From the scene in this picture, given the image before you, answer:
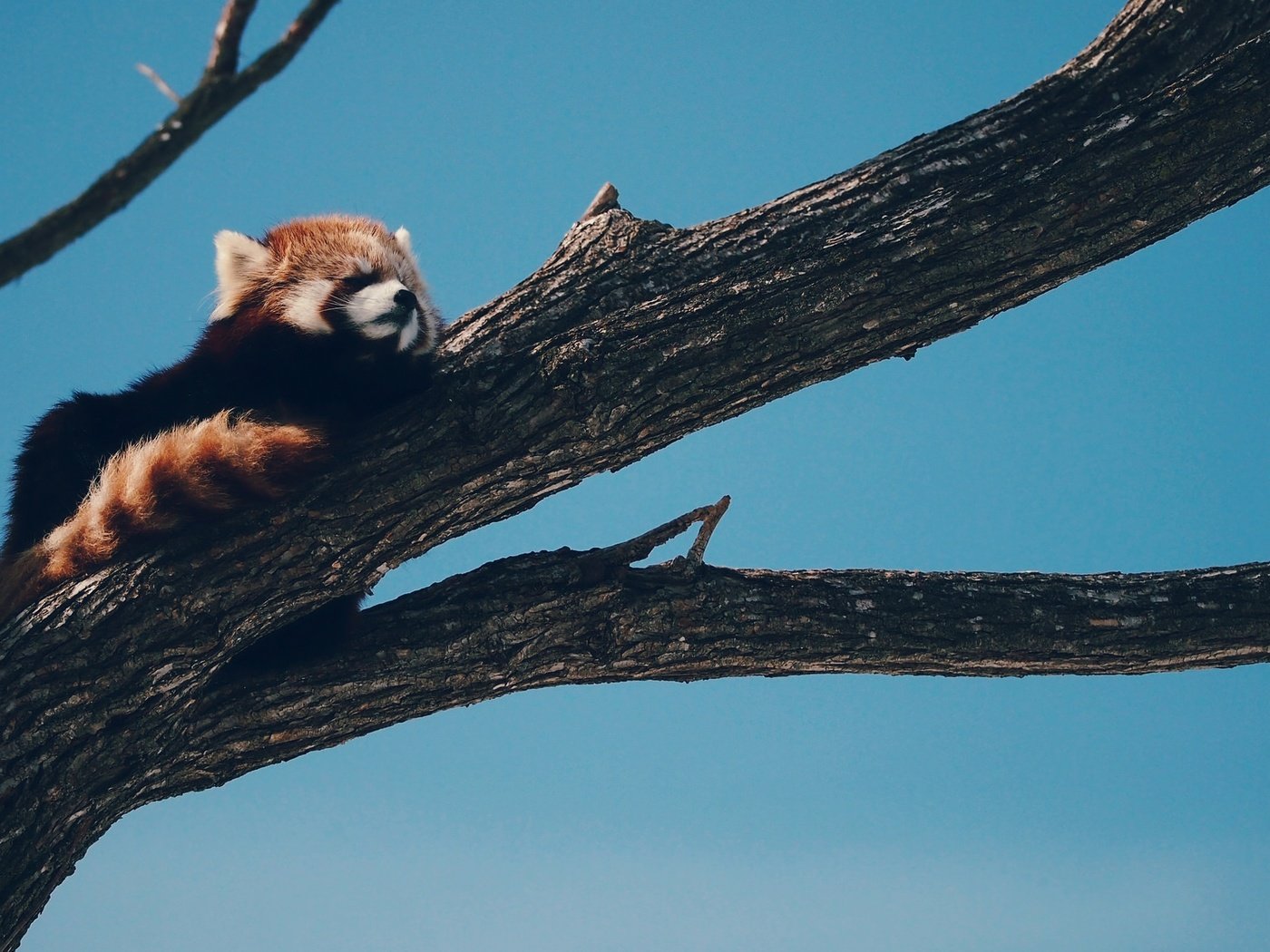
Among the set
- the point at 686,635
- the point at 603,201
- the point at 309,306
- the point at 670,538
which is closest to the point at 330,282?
the point at 309,306

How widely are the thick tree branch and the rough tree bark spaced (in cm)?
149

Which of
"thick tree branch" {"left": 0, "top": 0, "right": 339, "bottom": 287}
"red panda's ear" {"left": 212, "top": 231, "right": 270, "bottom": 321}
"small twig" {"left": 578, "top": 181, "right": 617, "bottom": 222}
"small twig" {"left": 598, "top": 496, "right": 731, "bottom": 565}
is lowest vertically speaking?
"thick tree branch" {"left": 0, "top": 0, "right": 339, "bottom": 287}

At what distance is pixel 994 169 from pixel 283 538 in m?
2.43

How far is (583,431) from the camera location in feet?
10.6

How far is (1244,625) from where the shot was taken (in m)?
3.97

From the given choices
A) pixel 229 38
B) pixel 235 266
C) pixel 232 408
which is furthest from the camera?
pixel 235 266

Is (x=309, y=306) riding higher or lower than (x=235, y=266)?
lower

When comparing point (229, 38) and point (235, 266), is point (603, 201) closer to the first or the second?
point (235, 266)

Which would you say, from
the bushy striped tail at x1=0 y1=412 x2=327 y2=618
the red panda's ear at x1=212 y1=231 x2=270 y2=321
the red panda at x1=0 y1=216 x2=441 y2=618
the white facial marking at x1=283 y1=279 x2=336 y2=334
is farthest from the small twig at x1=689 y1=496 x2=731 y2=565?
the red panda's ear at x1=212 y1=231 x2=270 y2=321

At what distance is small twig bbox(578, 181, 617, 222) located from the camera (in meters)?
3.75

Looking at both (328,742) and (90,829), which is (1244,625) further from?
(90,829)

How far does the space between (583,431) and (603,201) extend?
992mm

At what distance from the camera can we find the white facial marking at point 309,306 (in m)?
3.82

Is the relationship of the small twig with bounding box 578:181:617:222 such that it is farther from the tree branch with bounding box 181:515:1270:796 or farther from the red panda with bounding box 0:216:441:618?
the tree branch with bounding box 181:515:1270:796
